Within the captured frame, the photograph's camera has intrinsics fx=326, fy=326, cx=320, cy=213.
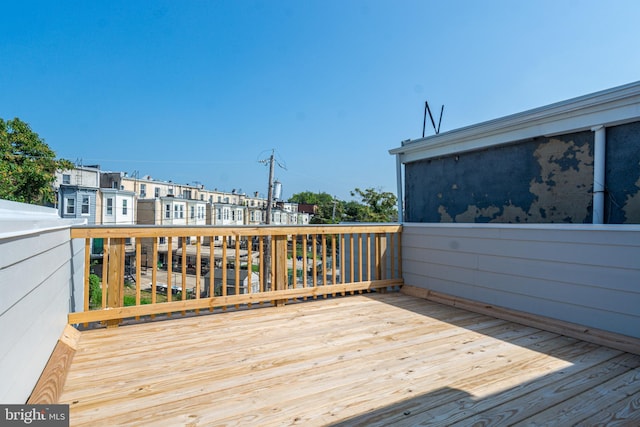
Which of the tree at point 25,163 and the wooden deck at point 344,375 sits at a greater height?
the tree at point 25,163

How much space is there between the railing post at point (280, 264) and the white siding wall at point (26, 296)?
177cm

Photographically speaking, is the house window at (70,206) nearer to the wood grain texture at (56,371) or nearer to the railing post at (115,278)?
the railing post at (115,278)

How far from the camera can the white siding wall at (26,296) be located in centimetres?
116

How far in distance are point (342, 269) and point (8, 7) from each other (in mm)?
15547

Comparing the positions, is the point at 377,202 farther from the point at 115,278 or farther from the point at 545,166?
the point at 115,278

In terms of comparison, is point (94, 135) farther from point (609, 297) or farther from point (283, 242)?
point (609, 297)

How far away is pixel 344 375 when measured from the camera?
75.4 inches

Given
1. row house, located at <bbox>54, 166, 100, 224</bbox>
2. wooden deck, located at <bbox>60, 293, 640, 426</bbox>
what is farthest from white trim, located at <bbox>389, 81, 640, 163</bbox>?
row house, located at <bbox>54, 166, 100, 224</bbox>

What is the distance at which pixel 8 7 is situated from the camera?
11398 mm

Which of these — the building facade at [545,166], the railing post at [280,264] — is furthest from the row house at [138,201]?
the railing post at [280,264]

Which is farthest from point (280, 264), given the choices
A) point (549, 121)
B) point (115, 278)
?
point (549, 121)

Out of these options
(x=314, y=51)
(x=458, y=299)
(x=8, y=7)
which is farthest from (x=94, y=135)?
(x=458, y=299)

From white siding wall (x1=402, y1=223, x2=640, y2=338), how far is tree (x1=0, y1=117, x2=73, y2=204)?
1451 cm

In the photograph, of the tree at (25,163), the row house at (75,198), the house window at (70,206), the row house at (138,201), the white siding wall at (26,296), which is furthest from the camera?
the row house at (138,201)
